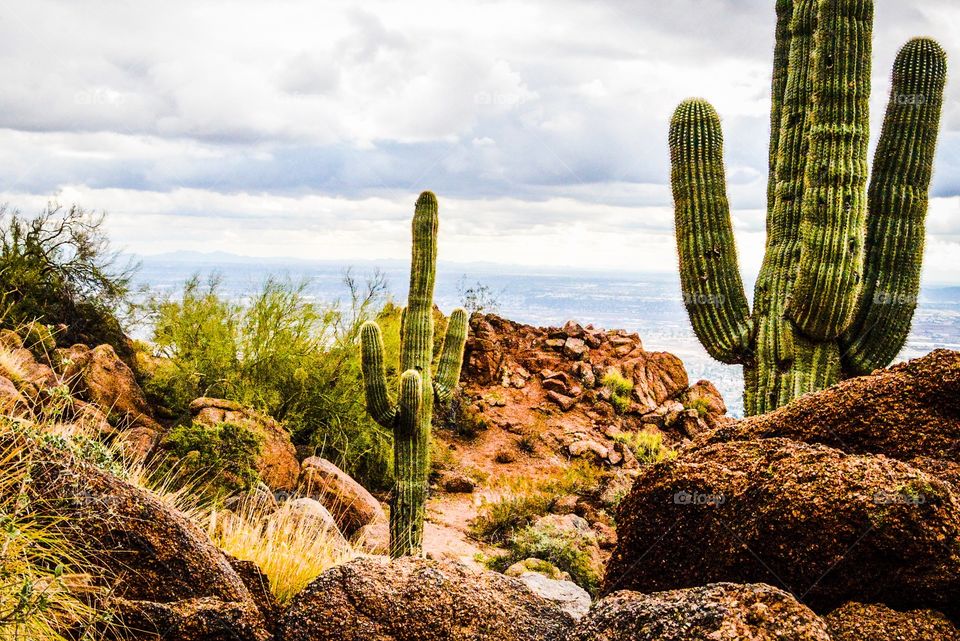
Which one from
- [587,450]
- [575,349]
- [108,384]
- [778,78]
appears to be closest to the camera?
[778,78]

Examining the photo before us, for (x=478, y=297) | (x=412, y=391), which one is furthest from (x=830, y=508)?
(x=478, y=297)

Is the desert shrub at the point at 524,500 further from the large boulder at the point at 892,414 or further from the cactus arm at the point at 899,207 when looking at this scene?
the large boulder at the point at 892,414

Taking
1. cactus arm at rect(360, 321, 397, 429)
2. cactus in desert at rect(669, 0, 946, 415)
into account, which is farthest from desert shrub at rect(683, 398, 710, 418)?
cactus in desert at rect(669, 0, 946, 415)

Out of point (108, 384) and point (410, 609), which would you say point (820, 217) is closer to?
point (410, 609)

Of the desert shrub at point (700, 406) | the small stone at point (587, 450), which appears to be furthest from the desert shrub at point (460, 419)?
the desert shrub at point (700, 406)

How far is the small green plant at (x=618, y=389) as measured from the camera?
19.8 meters

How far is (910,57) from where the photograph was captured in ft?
25.5

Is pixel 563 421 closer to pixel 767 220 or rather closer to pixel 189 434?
pixel 189 434

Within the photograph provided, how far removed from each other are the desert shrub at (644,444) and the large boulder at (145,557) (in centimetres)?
1487

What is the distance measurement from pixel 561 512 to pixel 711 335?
7.02m

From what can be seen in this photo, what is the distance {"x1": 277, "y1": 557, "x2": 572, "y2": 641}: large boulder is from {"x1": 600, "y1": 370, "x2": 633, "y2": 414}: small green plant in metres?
16.4

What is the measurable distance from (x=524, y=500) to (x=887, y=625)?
38.6ft

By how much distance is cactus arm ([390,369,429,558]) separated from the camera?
34.4 ft

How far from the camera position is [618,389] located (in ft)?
66.1
